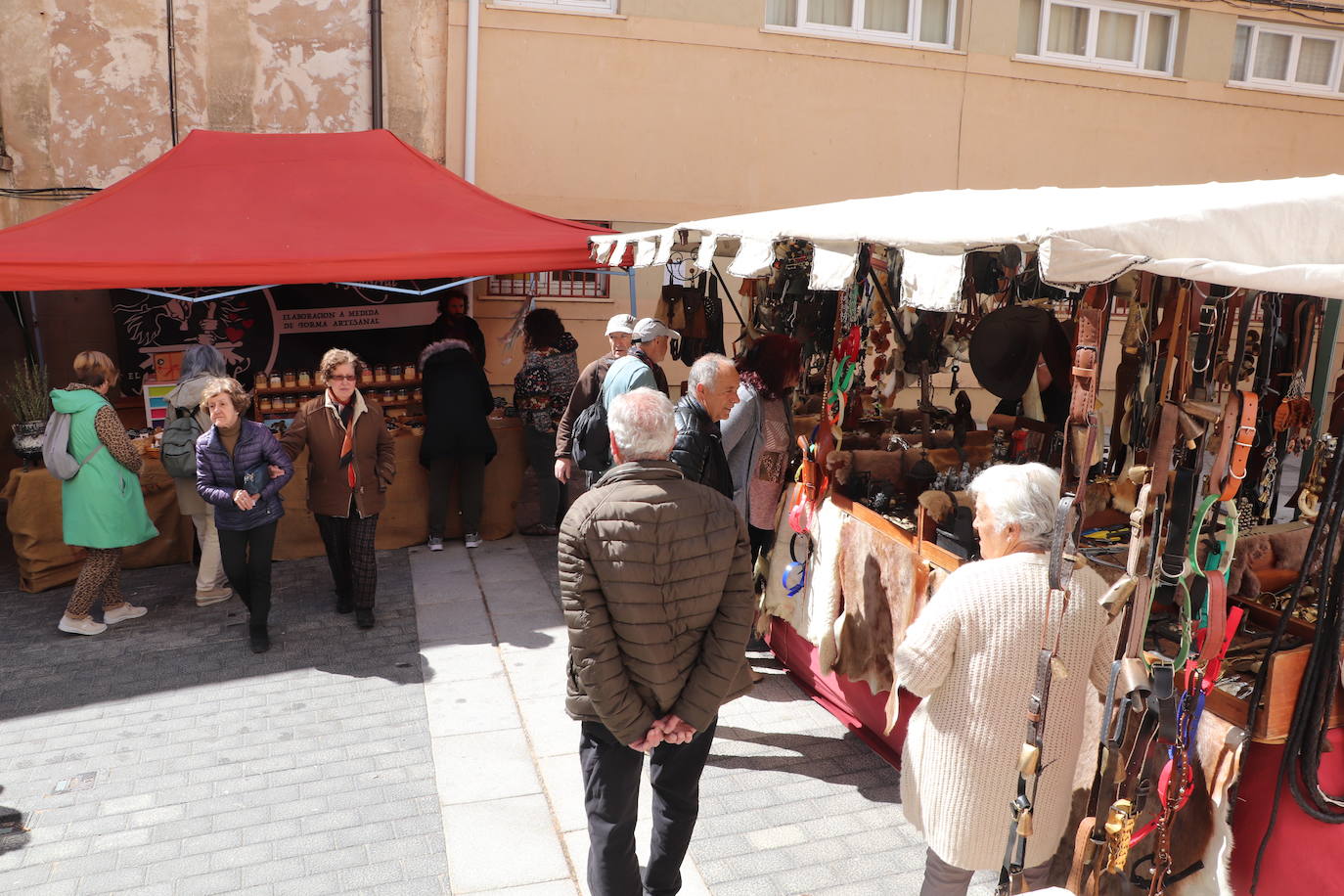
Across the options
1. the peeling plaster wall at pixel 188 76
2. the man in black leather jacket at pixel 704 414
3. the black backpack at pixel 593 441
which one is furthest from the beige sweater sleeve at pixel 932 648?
the peeling plaster wall at pixel 188 76

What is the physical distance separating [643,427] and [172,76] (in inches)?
340

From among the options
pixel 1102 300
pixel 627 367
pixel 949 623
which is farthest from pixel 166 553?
pixel 1102 300

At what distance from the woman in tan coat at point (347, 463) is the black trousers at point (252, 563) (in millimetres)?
400

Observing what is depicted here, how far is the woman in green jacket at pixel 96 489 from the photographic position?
18.0 feet

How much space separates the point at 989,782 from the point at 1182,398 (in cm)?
121

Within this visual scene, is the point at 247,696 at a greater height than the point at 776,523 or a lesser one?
lesser

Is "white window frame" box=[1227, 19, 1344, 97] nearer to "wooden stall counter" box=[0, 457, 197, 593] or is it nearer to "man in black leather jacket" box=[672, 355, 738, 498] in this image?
"man in black leather jacket" box=[672, 355, 738, 498]

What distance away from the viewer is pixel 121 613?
5.79 meters

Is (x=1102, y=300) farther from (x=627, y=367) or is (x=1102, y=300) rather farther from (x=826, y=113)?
(x=826, y=113)

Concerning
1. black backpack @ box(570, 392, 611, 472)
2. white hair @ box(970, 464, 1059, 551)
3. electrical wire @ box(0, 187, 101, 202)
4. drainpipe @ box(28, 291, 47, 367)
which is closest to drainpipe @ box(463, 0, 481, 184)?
electrical wire @ box(0, 187, 101, 202)

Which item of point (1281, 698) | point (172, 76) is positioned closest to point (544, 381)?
point (172, 76)

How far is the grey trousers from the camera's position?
2.79 meters

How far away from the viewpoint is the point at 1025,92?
37.5 ft

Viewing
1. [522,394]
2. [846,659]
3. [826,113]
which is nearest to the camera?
[846,659]
